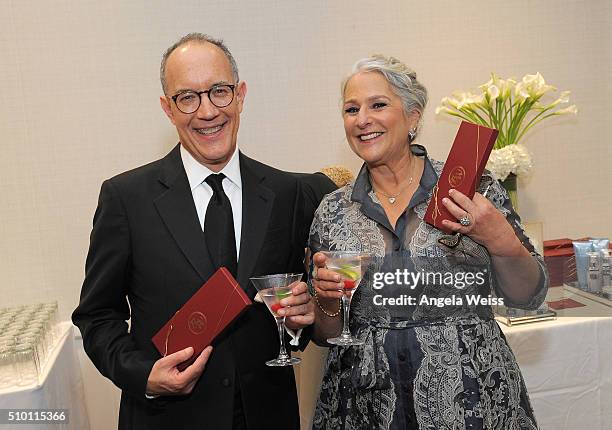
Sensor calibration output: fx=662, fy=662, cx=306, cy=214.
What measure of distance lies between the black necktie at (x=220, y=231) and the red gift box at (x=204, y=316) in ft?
0.55

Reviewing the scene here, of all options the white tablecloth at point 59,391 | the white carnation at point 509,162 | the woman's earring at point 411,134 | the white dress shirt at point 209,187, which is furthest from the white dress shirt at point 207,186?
the white carnation at point 509,162

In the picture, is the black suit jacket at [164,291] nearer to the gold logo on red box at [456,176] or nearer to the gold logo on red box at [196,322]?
the gold logo on red box at [196,322]

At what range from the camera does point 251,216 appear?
84.3 inches

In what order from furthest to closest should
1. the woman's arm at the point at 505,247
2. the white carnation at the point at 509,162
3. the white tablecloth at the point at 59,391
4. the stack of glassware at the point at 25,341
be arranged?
the white carnation at the point at 509,162 < the stack of glassware at the point at 25,341 < the white tablecloth at the point at 59,391 < the woman's arm at the point at 505,247

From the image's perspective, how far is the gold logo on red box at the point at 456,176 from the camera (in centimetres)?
200

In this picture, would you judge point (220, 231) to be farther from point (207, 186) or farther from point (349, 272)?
point (349, 272)

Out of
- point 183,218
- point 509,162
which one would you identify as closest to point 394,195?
point 183,218

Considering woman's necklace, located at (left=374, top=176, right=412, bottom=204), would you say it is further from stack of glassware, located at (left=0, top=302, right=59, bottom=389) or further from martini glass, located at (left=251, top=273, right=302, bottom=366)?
stack of glassware, located at (left=0, top=302, right=59, bottom=389)

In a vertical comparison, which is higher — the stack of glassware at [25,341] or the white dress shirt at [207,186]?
the white dress shirt at [207,186]

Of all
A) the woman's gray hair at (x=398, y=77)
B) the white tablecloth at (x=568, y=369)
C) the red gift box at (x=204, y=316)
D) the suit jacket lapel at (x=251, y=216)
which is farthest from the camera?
the white tablecloth at (x=568, y=369)

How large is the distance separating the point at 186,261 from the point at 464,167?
2.95ft

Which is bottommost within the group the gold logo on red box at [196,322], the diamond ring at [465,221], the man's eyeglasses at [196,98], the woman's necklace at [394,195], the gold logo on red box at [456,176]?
the gold logo on red box at [196,322]

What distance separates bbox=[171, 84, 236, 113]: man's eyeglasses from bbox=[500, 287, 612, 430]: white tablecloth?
184cm

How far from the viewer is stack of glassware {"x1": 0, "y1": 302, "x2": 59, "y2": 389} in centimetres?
263
